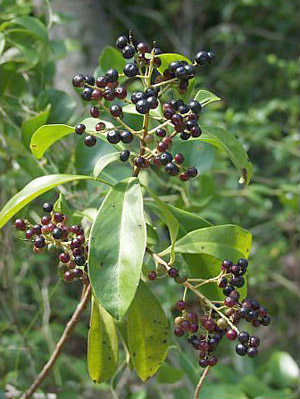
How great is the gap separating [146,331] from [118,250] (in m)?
0.23

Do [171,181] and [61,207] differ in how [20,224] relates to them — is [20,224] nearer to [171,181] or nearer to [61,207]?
[61,207]

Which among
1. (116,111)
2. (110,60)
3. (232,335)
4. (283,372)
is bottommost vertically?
(283,372)

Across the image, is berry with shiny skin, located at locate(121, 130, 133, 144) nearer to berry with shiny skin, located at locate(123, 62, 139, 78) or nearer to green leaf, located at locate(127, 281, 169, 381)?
berry with shiny skin, located at locate(123, 62, 139, 78)

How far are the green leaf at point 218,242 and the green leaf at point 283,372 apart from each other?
0.81 metres

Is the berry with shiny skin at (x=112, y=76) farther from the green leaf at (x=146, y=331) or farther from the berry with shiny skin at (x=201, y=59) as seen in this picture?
the green leaf at (x=146, y=331)

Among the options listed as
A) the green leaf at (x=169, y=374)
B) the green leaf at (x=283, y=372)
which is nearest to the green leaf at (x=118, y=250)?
the green leaf at (x=169, y=374)

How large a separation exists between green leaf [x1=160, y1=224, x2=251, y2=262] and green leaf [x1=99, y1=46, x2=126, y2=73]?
425 millimetres

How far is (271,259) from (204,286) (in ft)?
5.76

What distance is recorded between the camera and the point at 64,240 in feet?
2.71

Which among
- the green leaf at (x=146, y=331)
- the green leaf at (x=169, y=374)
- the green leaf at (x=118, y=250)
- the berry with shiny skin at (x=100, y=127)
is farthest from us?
the green leaf at (x=169, y=374)

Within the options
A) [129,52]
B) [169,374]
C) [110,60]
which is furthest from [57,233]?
[169,374]

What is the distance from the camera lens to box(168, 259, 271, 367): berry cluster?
79cm

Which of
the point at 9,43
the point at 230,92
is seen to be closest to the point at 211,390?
the point at 9,43

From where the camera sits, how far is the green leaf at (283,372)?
1.59 meters
